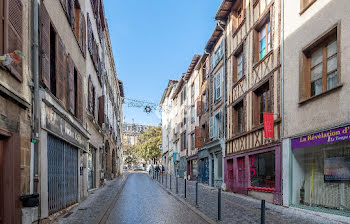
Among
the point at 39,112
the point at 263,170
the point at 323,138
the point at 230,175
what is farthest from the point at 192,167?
the point at 39,112

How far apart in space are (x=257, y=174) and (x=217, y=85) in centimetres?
791

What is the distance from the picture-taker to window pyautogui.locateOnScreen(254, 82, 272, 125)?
13148 mm

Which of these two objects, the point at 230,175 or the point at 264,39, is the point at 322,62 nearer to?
the point at 264,39

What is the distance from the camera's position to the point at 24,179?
6152 mm

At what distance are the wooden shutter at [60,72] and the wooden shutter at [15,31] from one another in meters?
3.07

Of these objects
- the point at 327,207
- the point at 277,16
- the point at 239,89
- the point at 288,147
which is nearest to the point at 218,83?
the point at 239,89

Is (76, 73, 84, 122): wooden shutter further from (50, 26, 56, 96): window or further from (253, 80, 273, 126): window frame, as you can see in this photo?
(253, 80, 273, 126): window frame

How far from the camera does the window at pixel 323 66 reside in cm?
891

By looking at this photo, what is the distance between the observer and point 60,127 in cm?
922

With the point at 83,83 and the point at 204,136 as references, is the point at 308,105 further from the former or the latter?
the point at 204,136

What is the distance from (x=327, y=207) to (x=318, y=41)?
464 centimetres

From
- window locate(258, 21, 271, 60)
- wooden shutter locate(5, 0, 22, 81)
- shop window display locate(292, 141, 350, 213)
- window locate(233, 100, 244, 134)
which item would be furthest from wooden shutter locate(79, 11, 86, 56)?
shop window display locate(292, 141, 350, 213)

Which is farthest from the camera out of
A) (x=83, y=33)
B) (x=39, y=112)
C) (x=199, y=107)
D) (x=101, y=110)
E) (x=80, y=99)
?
(x=199, y=107)

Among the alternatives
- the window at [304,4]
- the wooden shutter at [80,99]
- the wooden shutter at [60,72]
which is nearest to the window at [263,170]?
the window at [304,4]
